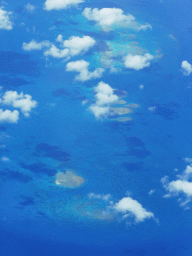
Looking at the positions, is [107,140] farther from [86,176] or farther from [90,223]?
[90,223]

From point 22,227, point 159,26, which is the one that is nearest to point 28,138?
point 22,227

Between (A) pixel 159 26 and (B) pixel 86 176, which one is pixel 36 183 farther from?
(A) pixel 159 26

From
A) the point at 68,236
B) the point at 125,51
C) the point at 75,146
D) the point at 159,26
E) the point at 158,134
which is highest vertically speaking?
the point at 159,26

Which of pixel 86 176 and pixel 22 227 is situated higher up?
pixel 86 176

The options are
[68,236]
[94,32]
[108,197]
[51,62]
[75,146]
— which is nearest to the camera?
[68,236]

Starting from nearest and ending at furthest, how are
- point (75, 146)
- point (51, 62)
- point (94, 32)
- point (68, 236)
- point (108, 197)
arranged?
point (68, 236) → point (108, 197) → point (75, 146) → point (51, 62) → point (94, 32)

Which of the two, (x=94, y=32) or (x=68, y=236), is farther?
(x=94, y=32)

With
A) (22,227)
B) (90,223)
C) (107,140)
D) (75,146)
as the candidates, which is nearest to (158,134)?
(107,140)
